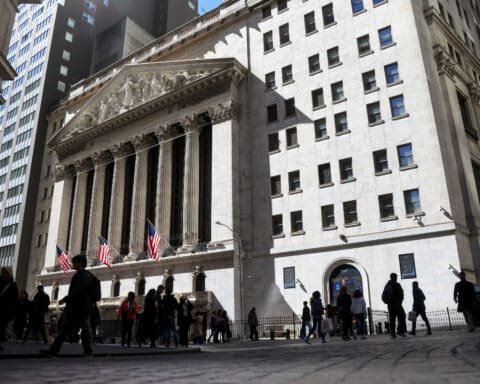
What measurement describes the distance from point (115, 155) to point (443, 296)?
34407mm

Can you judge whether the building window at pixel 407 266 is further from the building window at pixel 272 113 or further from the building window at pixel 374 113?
the building window at pixel 272 113

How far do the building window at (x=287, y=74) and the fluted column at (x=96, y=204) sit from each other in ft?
72.8

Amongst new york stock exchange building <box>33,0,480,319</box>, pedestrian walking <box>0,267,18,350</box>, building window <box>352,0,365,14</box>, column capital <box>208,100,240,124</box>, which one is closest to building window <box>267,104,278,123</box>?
new york stock exchange building <box>33,0,480,319</box>

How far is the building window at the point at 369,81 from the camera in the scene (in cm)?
3278

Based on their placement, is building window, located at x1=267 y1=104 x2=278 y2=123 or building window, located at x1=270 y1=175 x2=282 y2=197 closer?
building window, located at x1=270 y1=175 x2=282 y2=197

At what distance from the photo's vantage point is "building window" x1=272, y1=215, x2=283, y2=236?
3403cm

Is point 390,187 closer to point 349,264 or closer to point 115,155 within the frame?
point 349,264

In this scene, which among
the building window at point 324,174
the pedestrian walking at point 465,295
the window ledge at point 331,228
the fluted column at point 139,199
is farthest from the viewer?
the fluted column at point 139,199

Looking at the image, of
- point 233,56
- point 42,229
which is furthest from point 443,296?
point 42,229

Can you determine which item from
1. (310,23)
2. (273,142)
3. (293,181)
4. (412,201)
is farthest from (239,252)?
(310,23)

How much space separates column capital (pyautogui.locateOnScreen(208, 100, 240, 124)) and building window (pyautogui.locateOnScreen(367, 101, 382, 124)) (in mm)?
11819

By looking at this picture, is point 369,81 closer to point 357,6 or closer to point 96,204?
point 357,6

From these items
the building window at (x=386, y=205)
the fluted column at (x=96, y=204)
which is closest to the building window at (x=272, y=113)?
the building window at (x=386, y=205)

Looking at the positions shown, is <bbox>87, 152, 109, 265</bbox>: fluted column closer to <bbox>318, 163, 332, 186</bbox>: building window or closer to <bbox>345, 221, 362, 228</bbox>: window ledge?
<bbox>318, 163, 332, 186</bbox>: building window
